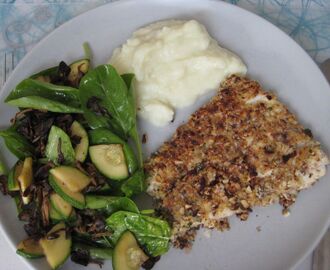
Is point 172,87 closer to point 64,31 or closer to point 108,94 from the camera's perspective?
point 108,94

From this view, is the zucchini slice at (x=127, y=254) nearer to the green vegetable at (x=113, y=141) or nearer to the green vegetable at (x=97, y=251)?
the green vegetable at (x=97, y=251)

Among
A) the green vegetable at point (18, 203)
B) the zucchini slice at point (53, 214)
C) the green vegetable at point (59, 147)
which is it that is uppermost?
the green vegetable at point (59, 147)

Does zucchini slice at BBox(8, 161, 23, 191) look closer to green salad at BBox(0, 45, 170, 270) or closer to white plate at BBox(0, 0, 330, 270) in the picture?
green salad at BBox(0, 45, 170, 270)

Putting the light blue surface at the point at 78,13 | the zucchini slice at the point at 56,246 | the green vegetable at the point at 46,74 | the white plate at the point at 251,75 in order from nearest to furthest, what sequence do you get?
the zucchini slice at the point at 56,246
the white plate at the point at 251,75
the green vegetable at the point at 46,74
the light blue surface at the point at 78,13

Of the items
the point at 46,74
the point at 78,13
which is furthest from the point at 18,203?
the point at 78,13

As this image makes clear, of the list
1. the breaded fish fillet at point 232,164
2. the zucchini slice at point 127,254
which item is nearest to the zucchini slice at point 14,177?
the zucchini slice at point 127,254

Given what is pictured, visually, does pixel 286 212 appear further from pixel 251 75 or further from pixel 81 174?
pixel 81 174

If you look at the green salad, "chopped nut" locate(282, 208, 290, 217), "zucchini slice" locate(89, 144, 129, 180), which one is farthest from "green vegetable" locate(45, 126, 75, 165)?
"chopped nut" locate(282, 208, 290, 217)
